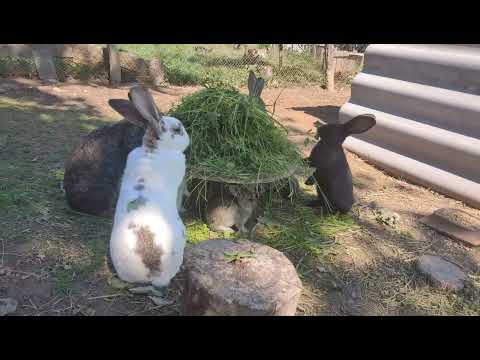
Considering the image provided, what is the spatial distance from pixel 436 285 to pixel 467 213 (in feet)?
4.52

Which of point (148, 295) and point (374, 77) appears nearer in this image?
point (148, 295)

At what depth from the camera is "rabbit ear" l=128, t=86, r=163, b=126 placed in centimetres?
268

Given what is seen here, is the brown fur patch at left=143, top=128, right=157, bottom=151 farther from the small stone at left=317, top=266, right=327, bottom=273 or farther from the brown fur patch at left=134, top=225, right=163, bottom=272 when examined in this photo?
the small stone at left=317, top=266, right=327, bottom=273

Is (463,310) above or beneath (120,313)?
beneath

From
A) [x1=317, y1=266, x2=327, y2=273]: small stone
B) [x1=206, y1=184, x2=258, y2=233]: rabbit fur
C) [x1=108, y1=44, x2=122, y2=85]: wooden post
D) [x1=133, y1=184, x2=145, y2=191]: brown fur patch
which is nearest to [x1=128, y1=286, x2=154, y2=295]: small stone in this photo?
[x1=133, y1=184, x2=145, y2=191]: brown fur patch

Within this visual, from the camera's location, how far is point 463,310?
3.00 meters

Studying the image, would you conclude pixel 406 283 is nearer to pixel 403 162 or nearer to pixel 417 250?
pixel 417 250

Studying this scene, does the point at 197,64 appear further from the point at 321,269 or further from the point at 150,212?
the point at 150,212

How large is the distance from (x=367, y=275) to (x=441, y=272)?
0.59m

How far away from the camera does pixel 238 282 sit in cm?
233

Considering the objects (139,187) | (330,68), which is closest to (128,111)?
(139,187)

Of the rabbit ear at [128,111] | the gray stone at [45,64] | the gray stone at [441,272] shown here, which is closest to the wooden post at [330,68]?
the gray stone at [45,64]

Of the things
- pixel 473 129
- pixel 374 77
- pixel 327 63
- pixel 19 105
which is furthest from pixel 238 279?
pixel 327 63

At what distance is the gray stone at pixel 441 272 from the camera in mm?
3191
